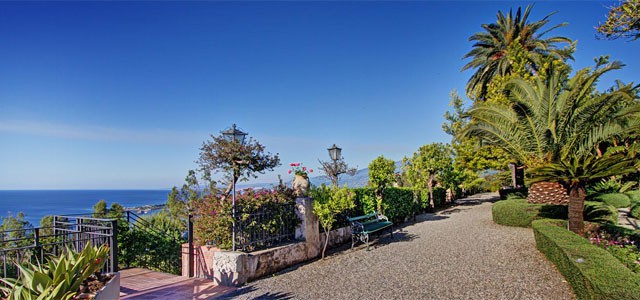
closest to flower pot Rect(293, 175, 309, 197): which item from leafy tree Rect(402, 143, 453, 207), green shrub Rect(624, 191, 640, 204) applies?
leafy tree Rect(402, 143, 453, 207)

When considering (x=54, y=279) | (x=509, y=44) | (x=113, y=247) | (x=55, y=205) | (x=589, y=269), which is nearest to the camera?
(x=54, y=279)

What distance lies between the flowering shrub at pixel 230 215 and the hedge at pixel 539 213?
23.7 feet

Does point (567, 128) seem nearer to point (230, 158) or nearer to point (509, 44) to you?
point (230, 158)

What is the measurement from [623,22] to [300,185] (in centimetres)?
659

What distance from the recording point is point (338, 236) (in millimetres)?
9094

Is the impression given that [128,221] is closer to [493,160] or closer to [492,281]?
[492,281]

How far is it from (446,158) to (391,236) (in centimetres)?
964

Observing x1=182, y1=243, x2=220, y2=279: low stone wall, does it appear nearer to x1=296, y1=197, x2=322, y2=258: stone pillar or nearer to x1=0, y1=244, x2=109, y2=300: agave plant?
x1=296, y1=197, x2=322, y2=258: stone pillar

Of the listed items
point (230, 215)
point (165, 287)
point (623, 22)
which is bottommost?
point (165, 287)

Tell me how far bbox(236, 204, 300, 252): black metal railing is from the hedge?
714 centimetres

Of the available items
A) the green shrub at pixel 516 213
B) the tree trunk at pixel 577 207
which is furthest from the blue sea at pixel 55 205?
the tree trunk at pixel 577 207

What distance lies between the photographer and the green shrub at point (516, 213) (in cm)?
1021

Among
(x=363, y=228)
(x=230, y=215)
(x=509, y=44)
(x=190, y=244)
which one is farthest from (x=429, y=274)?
(x=509, y=44)

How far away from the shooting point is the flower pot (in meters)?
8.11
